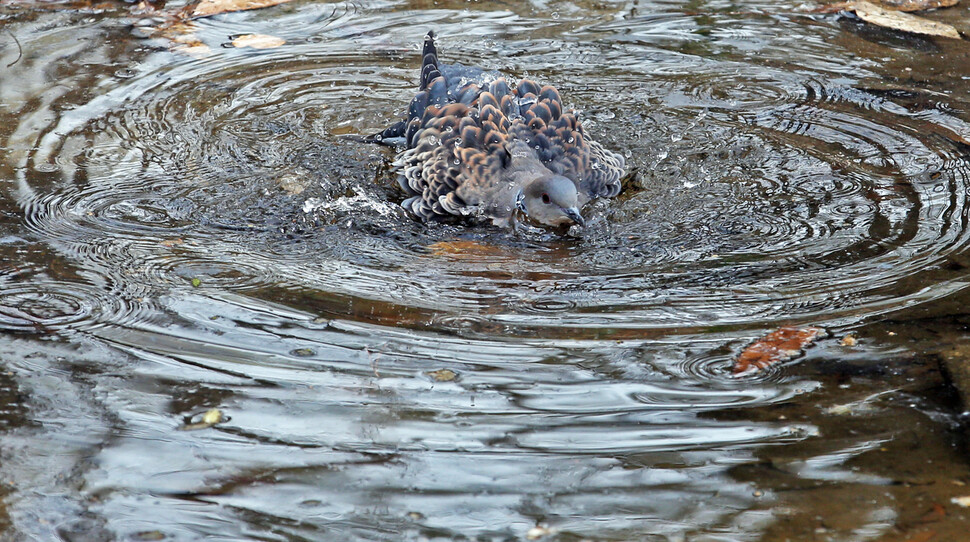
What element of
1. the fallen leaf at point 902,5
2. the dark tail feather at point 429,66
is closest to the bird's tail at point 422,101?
the dark tail feather at point 429,66

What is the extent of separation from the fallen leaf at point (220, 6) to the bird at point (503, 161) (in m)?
3.36

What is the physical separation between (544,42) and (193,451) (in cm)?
542

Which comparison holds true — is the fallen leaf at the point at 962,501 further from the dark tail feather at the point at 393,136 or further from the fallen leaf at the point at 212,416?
the dark tail feather at the point at 393,136

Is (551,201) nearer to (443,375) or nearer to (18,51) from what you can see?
(443,375)

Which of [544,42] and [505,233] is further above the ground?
[544,42]

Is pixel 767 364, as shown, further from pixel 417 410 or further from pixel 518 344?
pixel 417 410

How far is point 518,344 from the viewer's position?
368cm

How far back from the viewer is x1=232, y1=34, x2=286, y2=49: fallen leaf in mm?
7668

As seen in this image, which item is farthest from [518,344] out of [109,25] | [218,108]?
[109,25]

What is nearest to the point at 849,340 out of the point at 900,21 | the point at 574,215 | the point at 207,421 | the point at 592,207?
the point at 574,215

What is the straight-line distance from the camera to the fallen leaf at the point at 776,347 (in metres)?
3.49

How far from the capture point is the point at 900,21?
771 cm

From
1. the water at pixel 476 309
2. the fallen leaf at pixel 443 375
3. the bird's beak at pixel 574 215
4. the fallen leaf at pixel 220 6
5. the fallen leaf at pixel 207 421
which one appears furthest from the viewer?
the fallen leaf at pixel 220 6

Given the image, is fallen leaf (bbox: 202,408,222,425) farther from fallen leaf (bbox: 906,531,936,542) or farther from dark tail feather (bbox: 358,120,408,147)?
dark tail feather (bbox: 358,120,408,147)
